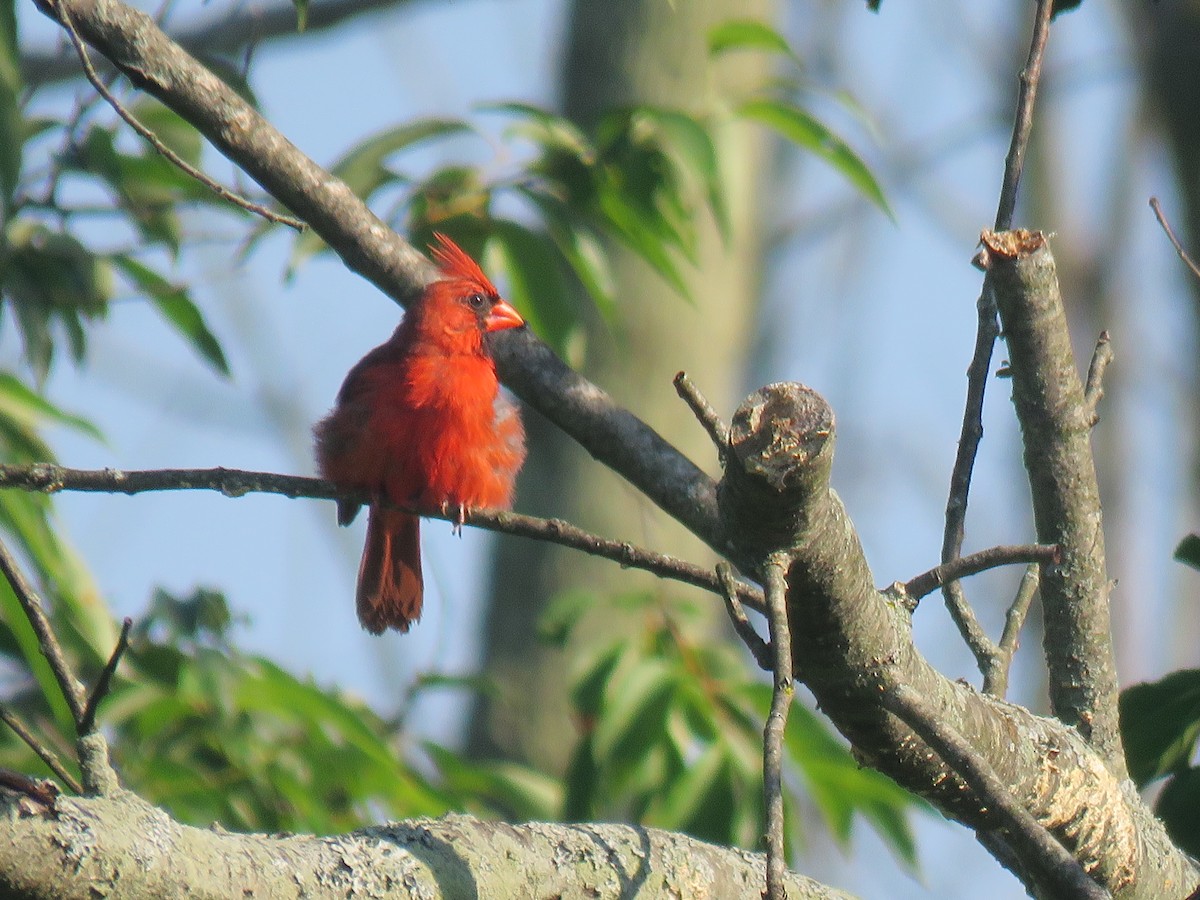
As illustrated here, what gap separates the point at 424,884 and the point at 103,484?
2.48 ft

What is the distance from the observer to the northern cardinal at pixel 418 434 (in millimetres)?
4484

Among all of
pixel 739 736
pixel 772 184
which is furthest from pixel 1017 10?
pixel 739 736

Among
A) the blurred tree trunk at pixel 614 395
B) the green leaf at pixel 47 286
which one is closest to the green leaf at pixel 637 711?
the green leaf at pixel 47 286

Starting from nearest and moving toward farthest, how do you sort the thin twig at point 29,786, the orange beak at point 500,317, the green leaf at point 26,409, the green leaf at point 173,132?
1. the thin twig at point 29,786
2. the green leaf at point 26,409
3. the green leaf at point 173,132
4. the orange beak at point 500,317

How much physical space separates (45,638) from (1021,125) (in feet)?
6.52

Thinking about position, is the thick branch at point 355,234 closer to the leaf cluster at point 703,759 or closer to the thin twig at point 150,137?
the thin twig at point 150,137

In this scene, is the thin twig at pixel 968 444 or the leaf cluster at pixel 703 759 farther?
the leaf cluster at pixel 703 759

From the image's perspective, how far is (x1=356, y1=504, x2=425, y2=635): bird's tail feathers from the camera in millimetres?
4855

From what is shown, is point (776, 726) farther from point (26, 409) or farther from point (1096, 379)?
point (26, 409)

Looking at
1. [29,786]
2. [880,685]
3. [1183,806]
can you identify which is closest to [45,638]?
[29,786]

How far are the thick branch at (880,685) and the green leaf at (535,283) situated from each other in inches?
68.8

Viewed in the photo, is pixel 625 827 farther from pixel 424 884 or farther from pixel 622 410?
pixel 622 410

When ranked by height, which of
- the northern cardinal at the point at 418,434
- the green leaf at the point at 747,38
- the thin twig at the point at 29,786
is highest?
the green leaf at the point at 747,38

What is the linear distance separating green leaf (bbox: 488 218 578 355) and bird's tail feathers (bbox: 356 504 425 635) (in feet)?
3.54
